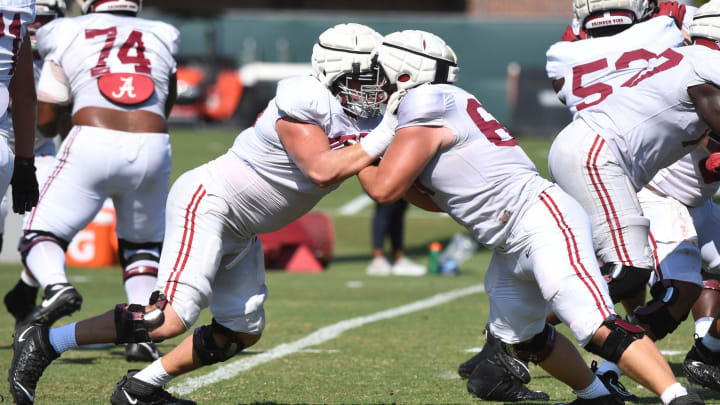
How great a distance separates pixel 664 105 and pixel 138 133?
2.69 meters

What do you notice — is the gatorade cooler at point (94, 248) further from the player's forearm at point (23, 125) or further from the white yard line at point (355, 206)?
the player's forearm at point (23, 125)

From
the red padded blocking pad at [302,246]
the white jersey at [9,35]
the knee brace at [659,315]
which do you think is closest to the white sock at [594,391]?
the knee brace at [659,315]

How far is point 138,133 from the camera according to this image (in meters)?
5.68

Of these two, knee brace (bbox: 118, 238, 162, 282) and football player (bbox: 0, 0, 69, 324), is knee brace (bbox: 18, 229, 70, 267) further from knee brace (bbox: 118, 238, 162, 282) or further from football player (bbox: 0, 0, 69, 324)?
football player (bbox: 0, 0, 69, 324)

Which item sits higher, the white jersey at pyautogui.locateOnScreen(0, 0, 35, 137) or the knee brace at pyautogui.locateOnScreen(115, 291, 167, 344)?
the white jersey at pyautogui.locateOnScreen(0, 0, 35, 137)

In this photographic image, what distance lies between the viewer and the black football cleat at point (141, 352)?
19.1ft

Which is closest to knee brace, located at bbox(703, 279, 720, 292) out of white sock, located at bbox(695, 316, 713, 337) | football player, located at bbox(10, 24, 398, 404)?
white sock, located at bbox(695, 316, 713, 337)

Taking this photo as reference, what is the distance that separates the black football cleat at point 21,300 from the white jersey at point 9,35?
7.66 feet

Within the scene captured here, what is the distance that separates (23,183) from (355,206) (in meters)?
10.9

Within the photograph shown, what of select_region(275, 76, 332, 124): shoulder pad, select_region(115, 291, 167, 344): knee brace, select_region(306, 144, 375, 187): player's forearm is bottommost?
select_region(115, 291, 167, 344): knee brace

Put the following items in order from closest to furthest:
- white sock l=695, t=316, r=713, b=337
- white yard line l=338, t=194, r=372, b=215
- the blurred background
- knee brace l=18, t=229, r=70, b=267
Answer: white sock l=695, t=316, r=713, b=337, knee brace l=18, t=229, r=70, b=267, white yard line l=338, t=194, r=372, b=215, the blurred background

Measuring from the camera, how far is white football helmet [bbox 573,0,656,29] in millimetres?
4867

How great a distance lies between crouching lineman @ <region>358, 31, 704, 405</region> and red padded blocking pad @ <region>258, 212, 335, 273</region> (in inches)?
258

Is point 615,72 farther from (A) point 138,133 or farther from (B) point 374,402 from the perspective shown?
(A) point 138,133
